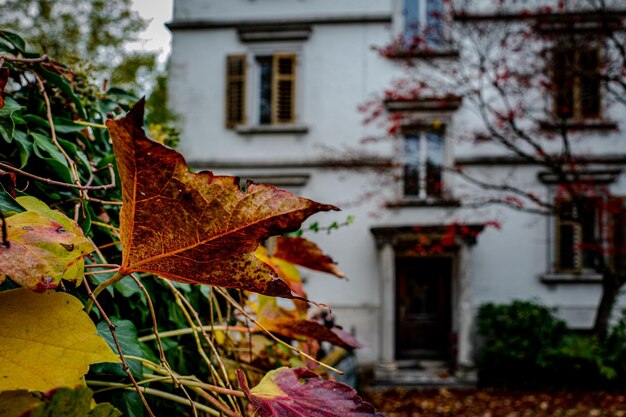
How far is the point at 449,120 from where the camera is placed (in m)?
8.59

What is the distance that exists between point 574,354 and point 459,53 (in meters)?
4.43

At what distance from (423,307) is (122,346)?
8663mm

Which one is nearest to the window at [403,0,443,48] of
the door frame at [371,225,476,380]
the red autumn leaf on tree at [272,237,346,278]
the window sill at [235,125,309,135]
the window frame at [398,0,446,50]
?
the window frame at [398,0,446,50]

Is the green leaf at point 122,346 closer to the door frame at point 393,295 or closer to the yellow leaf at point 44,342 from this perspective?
the yellow leaf at point 44,342

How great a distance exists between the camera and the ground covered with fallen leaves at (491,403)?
623cm

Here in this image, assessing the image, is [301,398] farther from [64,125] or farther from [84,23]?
[84,23]

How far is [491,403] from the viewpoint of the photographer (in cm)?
684

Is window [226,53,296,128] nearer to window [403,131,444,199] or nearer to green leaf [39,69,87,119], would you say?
window [403,131,444,199]

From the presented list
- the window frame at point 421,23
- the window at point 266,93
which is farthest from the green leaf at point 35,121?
the window at point 266,93

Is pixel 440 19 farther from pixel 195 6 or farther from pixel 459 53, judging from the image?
pixel 195 6

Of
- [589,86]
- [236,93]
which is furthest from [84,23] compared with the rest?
[589,86]

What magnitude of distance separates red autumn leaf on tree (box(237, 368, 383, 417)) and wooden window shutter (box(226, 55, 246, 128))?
8.67 metres

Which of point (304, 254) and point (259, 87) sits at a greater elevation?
point (259, 87)

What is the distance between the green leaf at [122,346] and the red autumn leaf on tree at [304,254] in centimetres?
29
